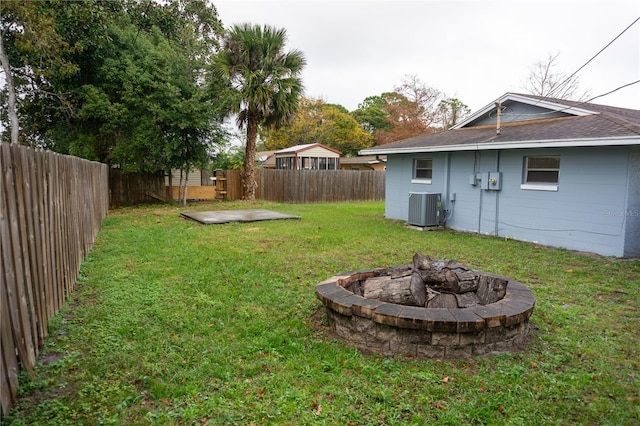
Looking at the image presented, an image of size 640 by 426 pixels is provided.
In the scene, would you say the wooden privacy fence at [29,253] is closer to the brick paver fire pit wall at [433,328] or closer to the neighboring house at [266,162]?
the brick paver fire pit wall at [433,328]

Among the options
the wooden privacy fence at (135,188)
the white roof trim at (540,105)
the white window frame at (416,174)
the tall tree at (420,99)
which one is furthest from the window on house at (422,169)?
the tall tree at (420,99)

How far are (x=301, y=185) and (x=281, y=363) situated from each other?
16.3m

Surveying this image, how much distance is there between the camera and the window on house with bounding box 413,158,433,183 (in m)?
11.5

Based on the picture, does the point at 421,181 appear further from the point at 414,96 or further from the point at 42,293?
the point at 414,96

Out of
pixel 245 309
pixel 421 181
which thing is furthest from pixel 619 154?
pixel 245 309

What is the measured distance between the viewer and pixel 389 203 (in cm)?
1302

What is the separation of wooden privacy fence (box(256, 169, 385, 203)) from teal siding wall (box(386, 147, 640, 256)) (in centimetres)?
878

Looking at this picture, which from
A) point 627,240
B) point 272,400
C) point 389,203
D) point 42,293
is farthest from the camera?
point 389,203

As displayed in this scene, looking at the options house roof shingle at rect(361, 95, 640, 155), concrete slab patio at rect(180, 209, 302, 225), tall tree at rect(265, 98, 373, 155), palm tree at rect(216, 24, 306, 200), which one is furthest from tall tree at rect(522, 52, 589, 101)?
concrete slab patio at rect(180, 209, 302, 225)

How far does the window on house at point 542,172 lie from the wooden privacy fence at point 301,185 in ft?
38.0

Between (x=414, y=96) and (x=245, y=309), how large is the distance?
30.9 m

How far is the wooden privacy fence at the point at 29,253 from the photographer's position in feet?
7.70

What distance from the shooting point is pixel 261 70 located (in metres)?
15.9

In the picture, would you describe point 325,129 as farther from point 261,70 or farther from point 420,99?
point 261,70
